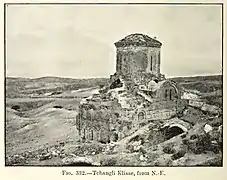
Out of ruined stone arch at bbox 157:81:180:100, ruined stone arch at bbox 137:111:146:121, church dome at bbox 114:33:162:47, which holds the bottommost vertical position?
ruined stone arch at bbox 137:111:146:121

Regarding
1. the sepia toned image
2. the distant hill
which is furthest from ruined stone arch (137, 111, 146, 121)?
the distant hill

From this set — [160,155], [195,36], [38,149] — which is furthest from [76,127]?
[195,36]

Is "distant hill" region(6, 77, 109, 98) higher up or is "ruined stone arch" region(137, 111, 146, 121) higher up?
"distant hill" region(6, 77, 109, 98)

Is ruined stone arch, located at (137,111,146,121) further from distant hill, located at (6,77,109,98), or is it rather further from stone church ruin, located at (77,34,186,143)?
distant hill, located at (6,77,109,98)

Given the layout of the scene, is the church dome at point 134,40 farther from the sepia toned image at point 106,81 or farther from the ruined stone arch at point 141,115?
the ruined stone arch at point 141,115

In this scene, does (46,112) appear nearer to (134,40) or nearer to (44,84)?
(44,84)

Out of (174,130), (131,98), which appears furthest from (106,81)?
(174,130)

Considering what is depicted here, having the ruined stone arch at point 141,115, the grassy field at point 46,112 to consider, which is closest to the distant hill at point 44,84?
the grassy field at point 46,112
